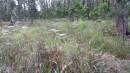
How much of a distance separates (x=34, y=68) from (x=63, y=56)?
0.39 m

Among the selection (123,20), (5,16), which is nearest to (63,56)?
(123,20)

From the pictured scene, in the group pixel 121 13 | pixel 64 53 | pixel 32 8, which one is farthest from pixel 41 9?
pixel 64 53

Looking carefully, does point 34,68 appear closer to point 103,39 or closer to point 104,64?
point 104,64

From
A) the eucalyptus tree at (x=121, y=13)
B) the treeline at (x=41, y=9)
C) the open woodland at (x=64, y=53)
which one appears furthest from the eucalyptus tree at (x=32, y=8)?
the open woodland at (x=64, y=53)

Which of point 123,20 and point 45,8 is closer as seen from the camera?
point 123,20

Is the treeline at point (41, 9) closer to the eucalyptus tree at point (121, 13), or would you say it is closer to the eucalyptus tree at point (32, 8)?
the eucalyptus tree at point (32, 8)

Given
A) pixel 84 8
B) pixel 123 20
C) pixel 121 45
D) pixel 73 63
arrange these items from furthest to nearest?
pixel 84 8 → pixel 123 20 → pixel 121 45 → pixel 73 63

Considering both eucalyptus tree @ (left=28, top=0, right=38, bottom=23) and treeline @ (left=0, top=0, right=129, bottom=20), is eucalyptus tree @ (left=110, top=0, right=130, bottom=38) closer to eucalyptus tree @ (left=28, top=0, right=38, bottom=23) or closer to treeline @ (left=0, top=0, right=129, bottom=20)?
treeline @ (left=0, top=0, right=129, bottom=20)

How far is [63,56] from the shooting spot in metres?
3.27

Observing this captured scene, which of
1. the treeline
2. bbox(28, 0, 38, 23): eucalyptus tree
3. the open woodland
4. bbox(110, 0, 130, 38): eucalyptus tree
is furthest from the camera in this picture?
bbox(28, 0, 38, 23): eucalyptus tree

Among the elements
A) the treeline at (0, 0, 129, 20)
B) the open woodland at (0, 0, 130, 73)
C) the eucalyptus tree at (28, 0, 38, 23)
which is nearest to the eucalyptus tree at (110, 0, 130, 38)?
the open woodland at (0, 0, 130, 73)

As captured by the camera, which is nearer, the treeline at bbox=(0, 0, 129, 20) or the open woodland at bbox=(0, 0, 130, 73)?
the open woodland at bbox=(0, 0, 130, 73)

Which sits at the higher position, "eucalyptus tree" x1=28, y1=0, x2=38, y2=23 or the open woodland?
"eucalyptus tree" x1=28, y1=0, x2=38, y2=23

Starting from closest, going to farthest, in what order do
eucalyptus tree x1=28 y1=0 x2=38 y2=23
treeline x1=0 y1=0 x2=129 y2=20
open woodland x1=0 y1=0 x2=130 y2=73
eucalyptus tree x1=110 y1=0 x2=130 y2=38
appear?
open woodland x1=0 y1=0 x2=130 y2=73
eucalyptus tree x1=110 y1=0 x2=130 y2=38
treeline x1=0 y1=0 x2=129 y2=20
eucalyptus tree x1=28 y1=0 x2=38 y2=23
